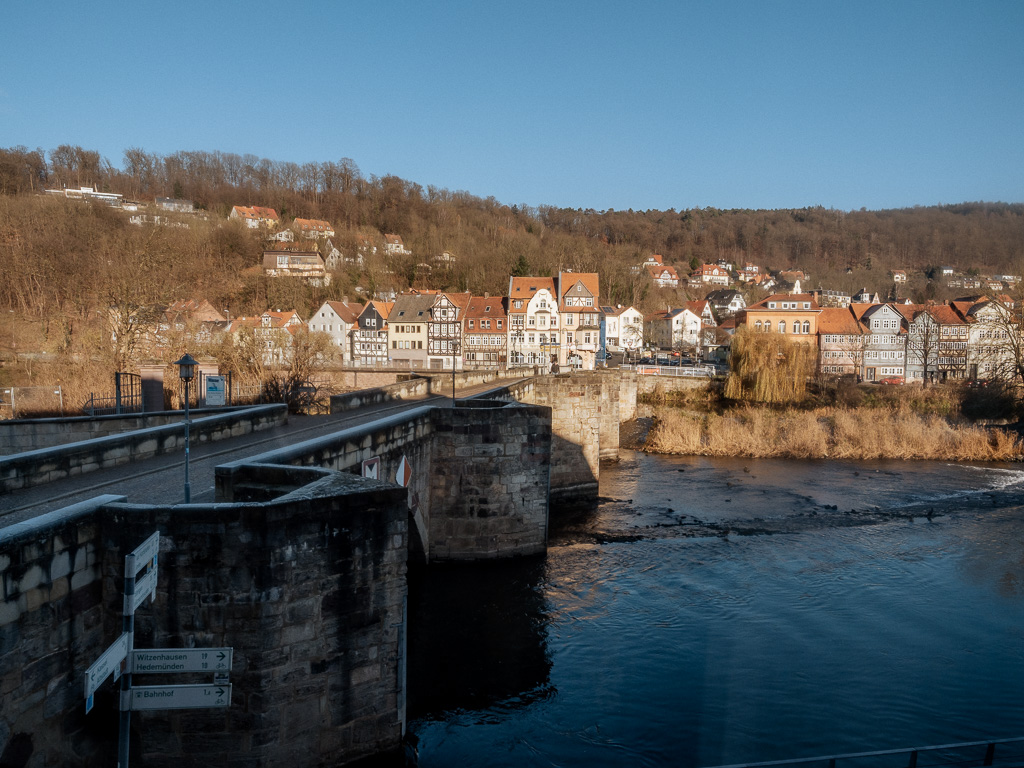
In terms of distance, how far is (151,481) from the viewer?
9.25m

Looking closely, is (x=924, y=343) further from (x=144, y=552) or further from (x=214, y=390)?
(x=144, y=552)

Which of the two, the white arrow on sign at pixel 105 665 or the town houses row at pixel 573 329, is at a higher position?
the town houses row at pixel 573 329

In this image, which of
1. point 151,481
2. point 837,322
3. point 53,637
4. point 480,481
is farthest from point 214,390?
point 837,322

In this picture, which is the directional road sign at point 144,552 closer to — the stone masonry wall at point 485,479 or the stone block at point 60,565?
the stone block at point 60,565

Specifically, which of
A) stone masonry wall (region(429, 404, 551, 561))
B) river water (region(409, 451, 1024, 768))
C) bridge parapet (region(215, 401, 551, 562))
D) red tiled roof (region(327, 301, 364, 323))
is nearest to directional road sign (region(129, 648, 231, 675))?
river water (region(409, 451, 1024, 768))

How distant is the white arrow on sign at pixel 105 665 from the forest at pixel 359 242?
2368 centimetres

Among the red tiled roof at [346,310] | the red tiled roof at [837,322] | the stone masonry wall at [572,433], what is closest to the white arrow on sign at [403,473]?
the stone masonry wall at [572,433]

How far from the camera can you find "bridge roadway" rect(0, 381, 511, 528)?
7887 millimetres

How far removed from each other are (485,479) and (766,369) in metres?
29.2

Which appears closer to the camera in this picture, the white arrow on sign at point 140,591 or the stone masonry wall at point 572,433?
the white arrow on sign at point 140,591

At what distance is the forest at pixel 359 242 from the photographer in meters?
30.9

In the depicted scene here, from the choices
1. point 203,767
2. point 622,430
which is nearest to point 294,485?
point 203,767

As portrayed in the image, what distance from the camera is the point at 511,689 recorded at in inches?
428

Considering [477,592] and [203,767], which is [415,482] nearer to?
[477,592]
